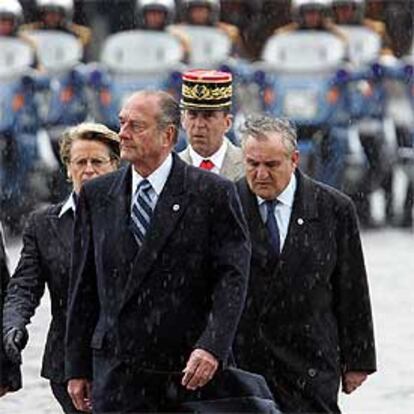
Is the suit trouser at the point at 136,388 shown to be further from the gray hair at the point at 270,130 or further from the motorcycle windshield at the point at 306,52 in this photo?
the motorcycle windshield at the point at 306,52

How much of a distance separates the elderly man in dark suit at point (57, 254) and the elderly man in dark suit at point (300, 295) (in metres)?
0.50

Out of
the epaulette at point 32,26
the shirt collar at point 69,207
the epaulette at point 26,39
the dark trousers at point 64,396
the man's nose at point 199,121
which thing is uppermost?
the man's nose at point 199,121

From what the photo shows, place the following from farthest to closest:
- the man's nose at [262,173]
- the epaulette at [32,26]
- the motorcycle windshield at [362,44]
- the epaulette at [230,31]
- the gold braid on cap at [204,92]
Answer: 1. the epaulette at [230,31]
2. the motorcycle windshield at [362,44]
3. the epaulette at [32,26]
4. the gold braid on cap at [204,92]
5. the man's nose at [262,173]

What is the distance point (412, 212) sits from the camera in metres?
19.6

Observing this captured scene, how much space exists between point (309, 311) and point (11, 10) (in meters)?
13.2

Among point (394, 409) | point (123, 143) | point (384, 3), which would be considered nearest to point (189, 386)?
point (123, 143)

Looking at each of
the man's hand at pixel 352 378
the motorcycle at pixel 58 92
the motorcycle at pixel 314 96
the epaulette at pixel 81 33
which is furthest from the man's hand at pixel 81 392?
the epaulette at pixel 81 33

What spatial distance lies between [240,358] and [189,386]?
0.81 metres

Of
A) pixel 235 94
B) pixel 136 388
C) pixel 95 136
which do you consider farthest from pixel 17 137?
pixel 136 388

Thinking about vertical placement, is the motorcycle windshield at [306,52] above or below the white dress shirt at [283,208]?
below

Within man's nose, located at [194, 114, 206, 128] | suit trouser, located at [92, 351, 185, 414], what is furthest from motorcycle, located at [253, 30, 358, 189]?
suit trouser, located at [92, 351, 185, 414]

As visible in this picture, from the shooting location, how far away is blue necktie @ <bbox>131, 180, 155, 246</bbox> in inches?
246

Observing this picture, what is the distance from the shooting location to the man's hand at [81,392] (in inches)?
251

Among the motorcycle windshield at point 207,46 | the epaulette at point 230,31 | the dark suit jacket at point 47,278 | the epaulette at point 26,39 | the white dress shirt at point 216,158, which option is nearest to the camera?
the dark suit jacket at point 47,278
